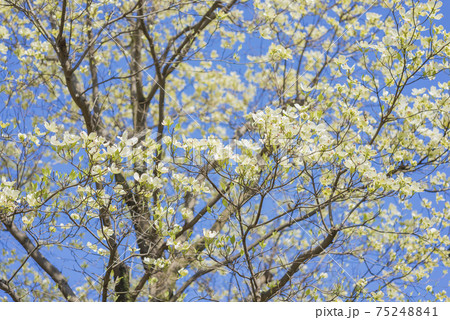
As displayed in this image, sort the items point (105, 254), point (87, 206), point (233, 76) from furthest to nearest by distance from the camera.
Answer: point (233, 76) → point (105, 254) → point (87, 206)

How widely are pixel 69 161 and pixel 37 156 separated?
1.66m

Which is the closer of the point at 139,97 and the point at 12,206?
the point at 12,206

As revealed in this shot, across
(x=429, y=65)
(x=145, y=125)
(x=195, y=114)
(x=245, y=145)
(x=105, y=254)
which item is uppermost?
(x=195, y=114)

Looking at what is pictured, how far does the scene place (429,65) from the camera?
2.44 meters

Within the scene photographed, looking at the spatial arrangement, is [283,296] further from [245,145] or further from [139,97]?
[139,97]

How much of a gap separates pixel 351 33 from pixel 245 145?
2.13 m

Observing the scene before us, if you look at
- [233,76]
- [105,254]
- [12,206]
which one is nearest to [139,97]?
[233,76]

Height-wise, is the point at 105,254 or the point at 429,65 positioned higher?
the point at 429,65

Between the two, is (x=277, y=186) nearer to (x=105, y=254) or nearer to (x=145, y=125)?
(x=105, y=254)

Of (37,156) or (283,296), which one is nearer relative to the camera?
(283,296)

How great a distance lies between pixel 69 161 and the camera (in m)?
2.05

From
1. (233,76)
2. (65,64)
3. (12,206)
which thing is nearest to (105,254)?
(12,206)

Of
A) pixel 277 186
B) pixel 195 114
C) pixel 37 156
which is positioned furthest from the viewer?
pixel 195 114

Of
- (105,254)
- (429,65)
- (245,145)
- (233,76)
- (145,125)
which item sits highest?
(233,76)
